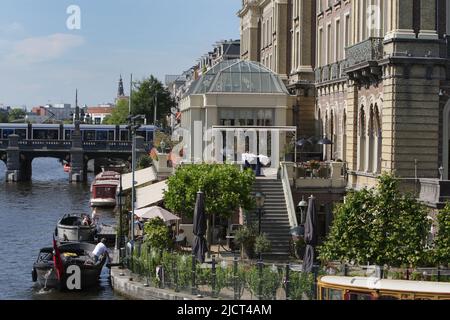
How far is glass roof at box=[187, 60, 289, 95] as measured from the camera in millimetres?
60344

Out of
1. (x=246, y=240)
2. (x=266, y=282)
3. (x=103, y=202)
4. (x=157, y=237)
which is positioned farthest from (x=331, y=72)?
(x=103, y=202)

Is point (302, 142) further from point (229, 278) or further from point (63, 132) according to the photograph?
point (63, 132)

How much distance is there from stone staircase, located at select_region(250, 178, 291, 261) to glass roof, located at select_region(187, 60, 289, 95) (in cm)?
1092

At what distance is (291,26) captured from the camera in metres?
74.4

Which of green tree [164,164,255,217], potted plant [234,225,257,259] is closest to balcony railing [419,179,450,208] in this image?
potted plant [234,225,257,259]

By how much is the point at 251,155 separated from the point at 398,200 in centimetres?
2038

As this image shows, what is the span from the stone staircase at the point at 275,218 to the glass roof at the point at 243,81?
35.8 feet

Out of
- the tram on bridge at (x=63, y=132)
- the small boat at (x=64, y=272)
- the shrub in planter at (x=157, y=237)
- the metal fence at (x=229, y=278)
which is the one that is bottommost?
the small boat at (x=64, y=272)

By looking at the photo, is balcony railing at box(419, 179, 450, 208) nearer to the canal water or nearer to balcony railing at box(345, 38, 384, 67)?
balcony railing at box(345, 38, 384, 67)

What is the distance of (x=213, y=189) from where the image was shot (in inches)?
1770

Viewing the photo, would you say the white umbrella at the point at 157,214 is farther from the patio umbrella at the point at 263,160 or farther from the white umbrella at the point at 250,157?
the patio umbrella at the point at 263,160

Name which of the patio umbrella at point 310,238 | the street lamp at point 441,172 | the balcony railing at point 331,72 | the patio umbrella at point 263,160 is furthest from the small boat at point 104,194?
the patio umbrella at point 310,238

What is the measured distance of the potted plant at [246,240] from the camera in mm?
43125
